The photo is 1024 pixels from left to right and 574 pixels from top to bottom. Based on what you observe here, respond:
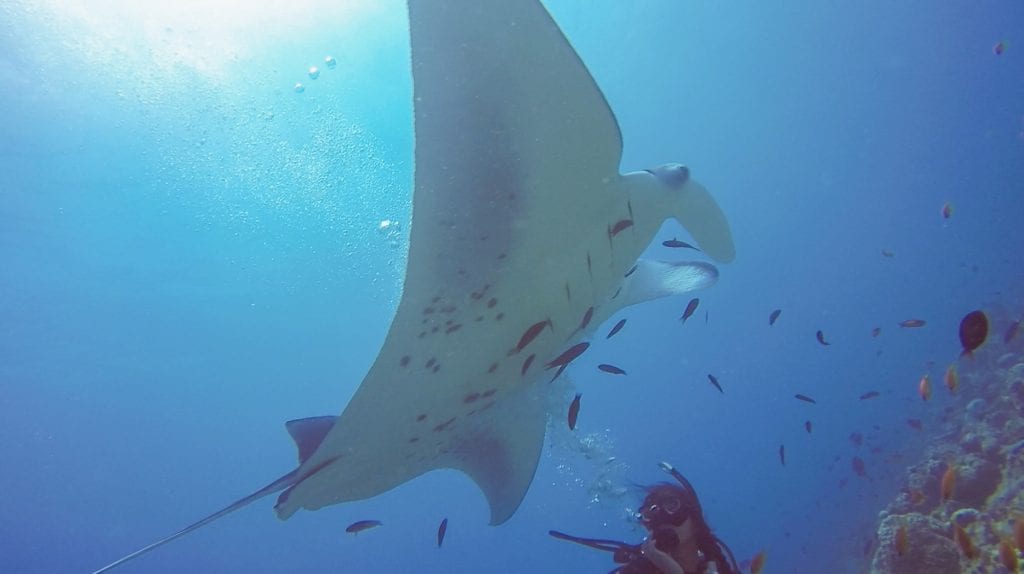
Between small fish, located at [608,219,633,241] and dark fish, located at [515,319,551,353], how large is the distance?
61 centimetres

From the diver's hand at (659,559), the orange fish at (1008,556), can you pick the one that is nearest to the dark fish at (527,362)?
the diver's hand at (659,559)

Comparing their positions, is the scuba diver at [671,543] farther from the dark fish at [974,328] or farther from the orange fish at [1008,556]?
the orange fish at [1008,556]

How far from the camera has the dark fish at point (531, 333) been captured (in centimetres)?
333

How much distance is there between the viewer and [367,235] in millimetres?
22922

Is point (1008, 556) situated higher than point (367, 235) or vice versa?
point (367, 235)

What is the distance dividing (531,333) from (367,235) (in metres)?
20.5

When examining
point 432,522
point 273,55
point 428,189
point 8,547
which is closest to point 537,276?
point 428,189

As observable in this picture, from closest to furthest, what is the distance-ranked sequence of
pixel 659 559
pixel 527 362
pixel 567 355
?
pixel 659 559 < pixel 527 362 < pixel 567 355

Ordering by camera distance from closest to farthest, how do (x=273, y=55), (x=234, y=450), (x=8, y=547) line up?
(x=273, y=55), (x=234, y=450), (x=8, y=547)

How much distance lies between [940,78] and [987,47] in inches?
92.6

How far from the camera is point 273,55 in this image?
13523mm

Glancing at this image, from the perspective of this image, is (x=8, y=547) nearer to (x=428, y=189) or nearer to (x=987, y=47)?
(x=428, y=189)

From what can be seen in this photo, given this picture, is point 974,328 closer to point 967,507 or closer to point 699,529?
point 699,529

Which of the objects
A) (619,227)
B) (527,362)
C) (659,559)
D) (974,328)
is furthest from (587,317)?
(974,328)
